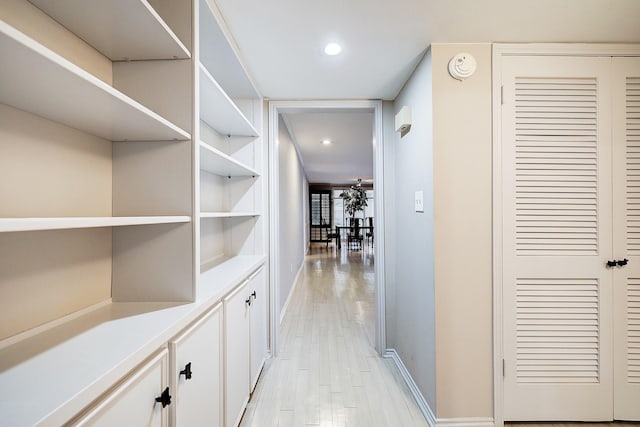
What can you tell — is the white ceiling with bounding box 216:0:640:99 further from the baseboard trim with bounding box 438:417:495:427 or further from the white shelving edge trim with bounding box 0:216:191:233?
the baseboard trim with bounding box 438:417:495:427

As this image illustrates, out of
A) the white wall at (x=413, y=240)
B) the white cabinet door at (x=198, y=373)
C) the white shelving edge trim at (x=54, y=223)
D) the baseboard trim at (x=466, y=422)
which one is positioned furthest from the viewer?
the white wall at (x=413, y=240)

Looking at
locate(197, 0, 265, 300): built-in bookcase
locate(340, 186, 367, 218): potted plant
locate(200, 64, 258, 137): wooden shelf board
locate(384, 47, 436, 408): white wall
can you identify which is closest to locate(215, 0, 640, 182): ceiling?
locate(197, 0, 265, 300): built-in bookcase

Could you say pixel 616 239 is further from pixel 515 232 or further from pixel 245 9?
pixel 245 9

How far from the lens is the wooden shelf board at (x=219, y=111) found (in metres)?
1.44

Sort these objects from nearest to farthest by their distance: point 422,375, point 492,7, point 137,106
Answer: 1. point 137,106
2. point 492,7
3. point 422,375

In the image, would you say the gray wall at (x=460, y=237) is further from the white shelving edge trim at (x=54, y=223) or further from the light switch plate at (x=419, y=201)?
the white shelving edge trim at (x=54, y=223)

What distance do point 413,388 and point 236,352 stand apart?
4.19 feet

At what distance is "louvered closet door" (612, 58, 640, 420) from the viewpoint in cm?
176

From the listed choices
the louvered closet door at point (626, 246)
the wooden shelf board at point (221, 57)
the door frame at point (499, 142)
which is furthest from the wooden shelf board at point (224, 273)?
the louvered closet door at point (626, 246)

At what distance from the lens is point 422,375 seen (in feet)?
6.36

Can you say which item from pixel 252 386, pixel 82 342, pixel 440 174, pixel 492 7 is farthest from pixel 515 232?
pixel 82 342

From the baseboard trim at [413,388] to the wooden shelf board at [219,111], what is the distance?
2184 mm

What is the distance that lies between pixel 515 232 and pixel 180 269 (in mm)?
1835

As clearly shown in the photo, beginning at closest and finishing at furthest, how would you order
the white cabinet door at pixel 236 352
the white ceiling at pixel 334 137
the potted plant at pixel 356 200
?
the white cabinet door at pixel 236 352, the white ceiling at pixel 334 137, the potted plant at pixel 356 200
